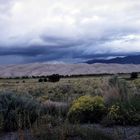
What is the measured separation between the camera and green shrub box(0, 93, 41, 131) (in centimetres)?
1667

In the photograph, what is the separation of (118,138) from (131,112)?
3.63m

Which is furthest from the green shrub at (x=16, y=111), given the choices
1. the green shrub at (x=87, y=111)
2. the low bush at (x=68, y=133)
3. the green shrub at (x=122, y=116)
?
the green shrub at (x=122, y=116)

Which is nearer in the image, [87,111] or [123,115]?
Answer: [123,115]

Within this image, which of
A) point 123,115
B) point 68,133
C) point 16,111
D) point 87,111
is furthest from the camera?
point 87,111

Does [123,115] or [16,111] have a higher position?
[16,111]

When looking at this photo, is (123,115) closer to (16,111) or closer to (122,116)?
(122,116)

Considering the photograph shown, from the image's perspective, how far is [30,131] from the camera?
49.8 ft

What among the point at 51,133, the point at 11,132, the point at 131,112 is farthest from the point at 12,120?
the point at 131,112

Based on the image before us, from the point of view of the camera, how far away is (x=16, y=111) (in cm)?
1717

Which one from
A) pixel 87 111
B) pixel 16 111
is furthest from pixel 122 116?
pixel 16 111

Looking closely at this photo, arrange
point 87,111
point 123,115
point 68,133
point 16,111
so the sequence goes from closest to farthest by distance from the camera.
Result: point 68,133 → point 16,111 → point 123,115 → point 87,111

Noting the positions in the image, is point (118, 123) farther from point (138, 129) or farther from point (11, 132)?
point (11, 132)

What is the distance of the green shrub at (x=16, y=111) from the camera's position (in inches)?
656

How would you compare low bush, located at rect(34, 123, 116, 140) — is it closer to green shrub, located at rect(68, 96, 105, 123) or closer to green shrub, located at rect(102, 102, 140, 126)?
green shrub, located at rect(102, 102, 140, 126)
